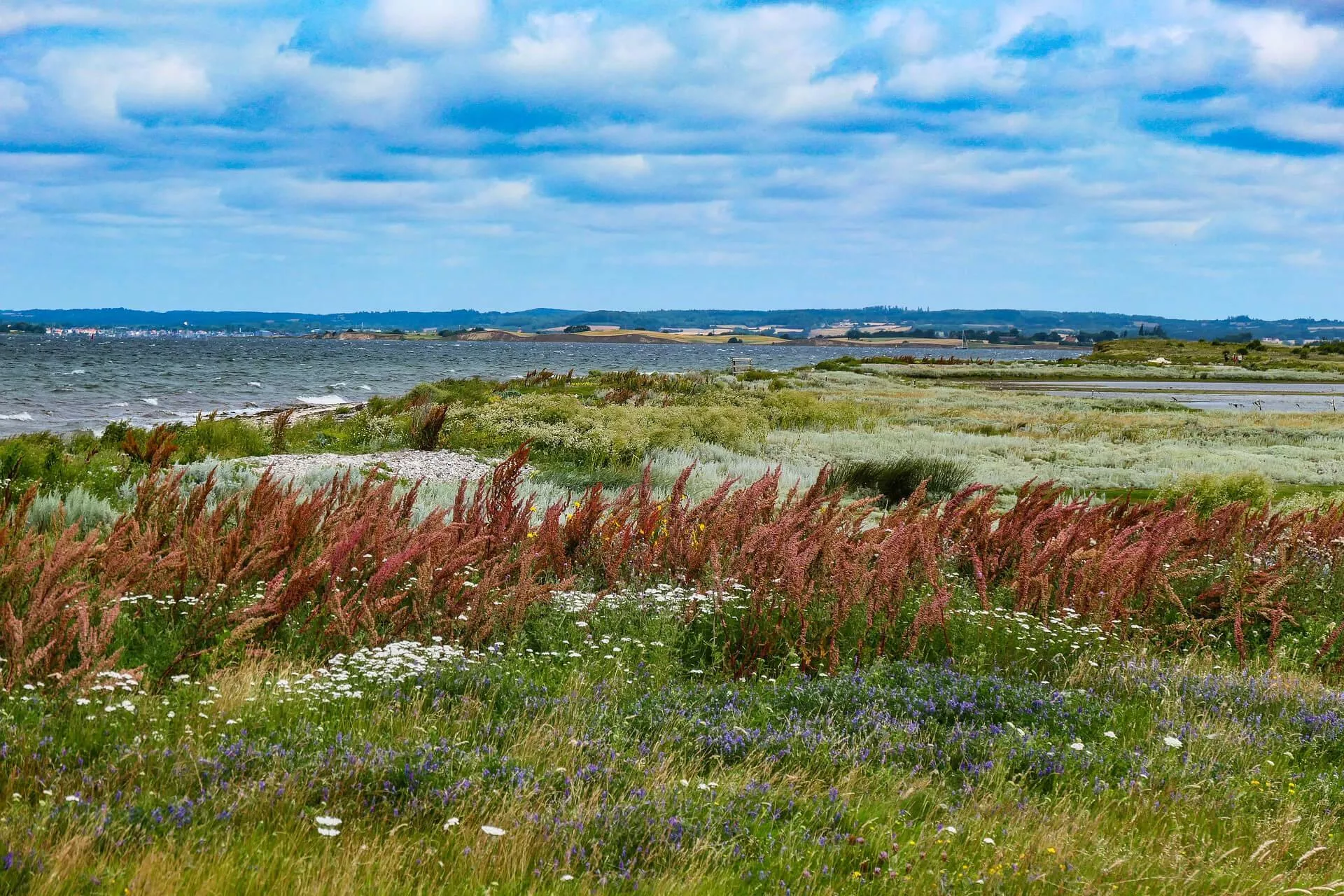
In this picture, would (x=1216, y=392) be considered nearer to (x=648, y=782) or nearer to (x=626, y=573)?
(x=626, y=573)

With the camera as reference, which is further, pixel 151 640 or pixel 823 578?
pixel 823 578

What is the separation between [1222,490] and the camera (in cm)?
1352

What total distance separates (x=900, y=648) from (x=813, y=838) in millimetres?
2625

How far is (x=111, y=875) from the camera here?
2625mm

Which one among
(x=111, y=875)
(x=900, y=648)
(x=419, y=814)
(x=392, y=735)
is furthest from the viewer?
(x=900, y=648)

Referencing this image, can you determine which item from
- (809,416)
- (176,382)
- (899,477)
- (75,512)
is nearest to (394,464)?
(75,512)

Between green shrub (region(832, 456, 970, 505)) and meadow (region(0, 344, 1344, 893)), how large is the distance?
16.9ft

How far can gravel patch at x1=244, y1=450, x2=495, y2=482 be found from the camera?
1339 cm

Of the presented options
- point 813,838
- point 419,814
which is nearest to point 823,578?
point 813,838

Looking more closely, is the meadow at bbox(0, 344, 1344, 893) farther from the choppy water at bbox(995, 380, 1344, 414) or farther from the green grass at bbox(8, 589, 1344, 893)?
the choppy water at bbox(995, 380, 1344, 414)

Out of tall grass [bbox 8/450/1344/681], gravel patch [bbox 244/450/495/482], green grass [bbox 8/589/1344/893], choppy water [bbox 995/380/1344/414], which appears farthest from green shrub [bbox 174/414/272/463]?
choppy water [bbox 995/380/1344/414]

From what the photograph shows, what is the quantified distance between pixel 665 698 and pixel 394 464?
37.2 ft

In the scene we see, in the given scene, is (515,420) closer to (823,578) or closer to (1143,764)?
(823,578)

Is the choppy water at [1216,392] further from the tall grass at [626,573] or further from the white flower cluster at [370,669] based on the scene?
the white flower cluster at [370,669]
